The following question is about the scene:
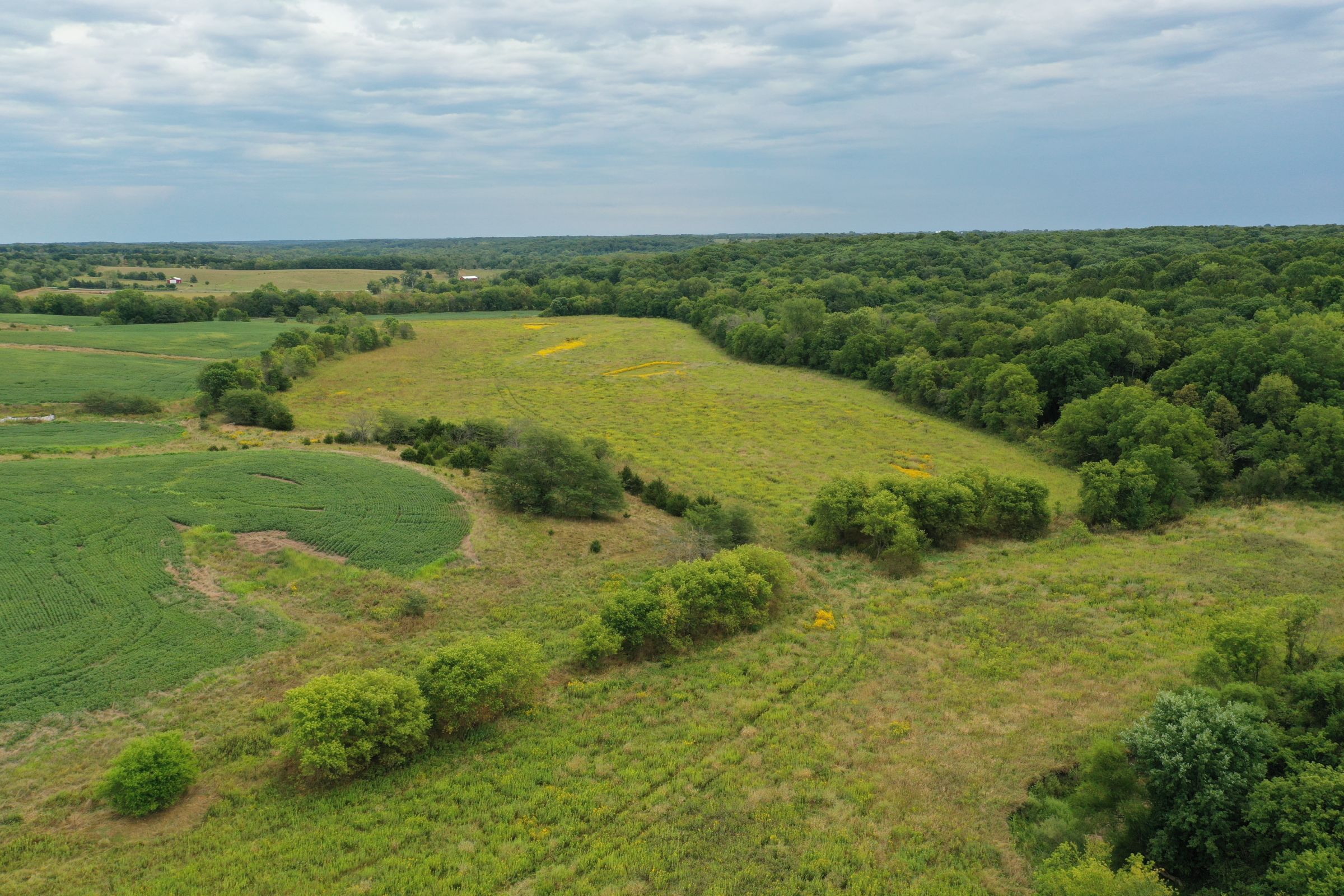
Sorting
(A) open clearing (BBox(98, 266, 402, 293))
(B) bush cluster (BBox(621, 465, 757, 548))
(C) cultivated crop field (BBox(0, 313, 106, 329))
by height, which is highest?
(A) open clearing (BBox(98, 266, 402, 293))

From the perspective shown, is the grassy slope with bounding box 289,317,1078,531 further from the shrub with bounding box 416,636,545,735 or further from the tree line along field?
the shrub with bounding box 416,636,545,735

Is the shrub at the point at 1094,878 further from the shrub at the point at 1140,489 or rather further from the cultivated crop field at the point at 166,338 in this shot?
the cultivated crop field at the point at 166,338

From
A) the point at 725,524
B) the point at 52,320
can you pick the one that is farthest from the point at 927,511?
Result: the point at 52,320

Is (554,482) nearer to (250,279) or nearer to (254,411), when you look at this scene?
(254,411)

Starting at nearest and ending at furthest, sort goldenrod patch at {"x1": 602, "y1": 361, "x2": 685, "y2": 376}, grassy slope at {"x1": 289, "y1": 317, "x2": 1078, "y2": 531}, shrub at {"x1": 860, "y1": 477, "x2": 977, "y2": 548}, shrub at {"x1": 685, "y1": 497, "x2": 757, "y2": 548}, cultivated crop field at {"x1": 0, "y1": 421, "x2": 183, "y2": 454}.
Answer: shrub at {"x1": 685, "y1": 497, "x2": 757, "y2": 548} → shrub at {"x1": 860, "y1": 477, "x2": 977, "y2": 548} → cultivated crop field at {"x1": 0, "y1": 421, "x2": 183, "y2": 454} → grassy slope at {"x1": 289, "y1": 317, "x2": 1078, "y2": 531} → goldenrod patch at {"x1": 602, "y1": 361, "x2": 685, "y2": 376}

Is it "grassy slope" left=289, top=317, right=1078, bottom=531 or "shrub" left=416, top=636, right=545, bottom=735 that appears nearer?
"shrub" left=416, top=636, right=545, bottom=735

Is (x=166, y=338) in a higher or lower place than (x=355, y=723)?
higher

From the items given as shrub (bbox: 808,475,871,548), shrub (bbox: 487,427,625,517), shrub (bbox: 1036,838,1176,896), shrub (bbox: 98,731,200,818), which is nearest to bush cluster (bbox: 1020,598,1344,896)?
shrub (bbox: 1036,838,1176,896)
